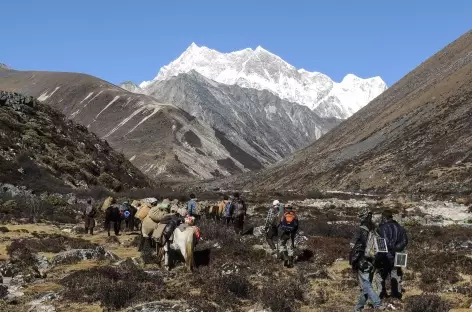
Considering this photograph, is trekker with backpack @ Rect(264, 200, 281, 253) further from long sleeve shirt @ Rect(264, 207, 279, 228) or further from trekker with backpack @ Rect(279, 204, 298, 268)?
trekker with backpack @ Rect(279, 204, 298, 268)

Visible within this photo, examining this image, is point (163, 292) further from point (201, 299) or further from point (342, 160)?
point (342, 160)

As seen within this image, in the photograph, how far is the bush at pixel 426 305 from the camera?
1040cm

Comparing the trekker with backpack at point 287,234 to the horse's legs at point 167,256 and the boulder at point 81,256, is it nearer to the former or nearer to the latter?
the horse's legs at point 167,256

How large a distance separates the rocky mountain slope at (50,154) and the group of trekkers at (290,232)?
19.3 m

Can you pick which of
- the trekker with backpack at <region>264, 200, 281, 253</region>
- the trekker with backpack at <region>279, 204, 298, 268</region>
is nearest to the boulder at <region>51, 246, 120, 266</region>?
the trekker with backpack at <region>264, 200, 281, 253</region>

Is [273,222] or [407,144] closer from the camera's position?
[273,222]

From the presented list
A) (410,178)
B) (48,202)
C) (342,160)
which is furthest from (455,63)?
(48,202)

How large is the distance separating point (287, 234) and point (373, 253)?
17.1 feet

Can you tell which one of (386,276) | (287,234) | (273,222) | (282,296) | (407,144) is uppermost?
(407,144)

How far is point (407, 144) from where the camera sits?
3073 inches

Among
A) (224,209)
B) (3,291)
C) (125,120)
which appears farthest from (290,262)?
(125,120)

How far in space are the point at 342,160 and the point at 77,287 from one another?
254ft

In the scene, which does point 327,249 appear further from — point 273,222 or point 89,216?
point 89,216

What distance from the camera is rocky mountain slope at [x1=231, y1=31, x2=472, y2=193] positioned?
6284 centimetres
